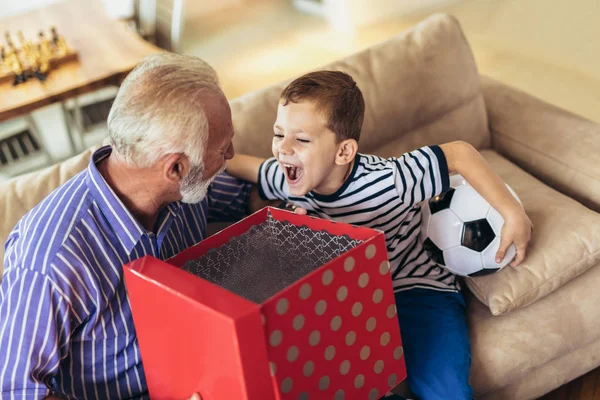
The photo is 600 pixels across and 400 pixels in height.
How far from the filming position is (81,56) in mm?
2947

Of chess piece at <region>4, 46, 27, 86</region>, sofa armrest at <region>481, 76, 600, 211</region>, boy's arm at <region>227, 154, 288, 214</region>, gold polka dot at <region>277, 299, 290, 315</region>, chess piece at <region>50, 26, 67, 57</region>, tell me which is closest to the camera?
gold polka dot at <region>277, 299, 290, 315</region>

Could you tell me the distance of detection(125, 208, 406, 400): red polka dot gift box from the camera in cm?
106

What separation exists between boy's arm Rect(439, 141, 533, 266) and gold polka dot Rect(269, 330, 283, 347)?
2.58ft

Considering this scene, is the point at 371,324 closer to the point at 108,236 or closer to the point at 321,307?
the point at 321,307

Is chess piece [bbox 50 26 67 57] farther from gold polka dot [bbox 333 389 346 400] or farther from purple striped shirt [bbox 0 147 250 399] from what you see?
gold polka dot [bbox 333 389 346 400]

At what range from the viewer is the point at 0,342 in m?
1.26

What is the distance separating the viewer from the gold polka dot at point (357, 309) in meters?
1.20

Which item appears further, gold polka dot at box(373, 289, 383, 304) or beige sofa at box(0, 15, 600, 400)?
beige sofa at box(0, 15, 600, 400)

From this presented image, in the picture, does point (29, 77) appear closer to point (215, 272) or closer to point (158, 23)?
point (158, 23)

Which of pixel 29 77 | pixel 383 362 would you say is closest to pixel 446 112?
pixel 383 362

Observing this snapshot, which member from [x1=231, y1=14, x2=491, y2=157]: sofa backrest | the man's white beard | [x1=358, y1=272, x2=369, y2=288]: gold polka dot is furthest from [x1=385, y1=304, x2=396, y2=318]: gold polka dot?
[x1=231, y1=14, x2=491, y2=157]: sofa backrest

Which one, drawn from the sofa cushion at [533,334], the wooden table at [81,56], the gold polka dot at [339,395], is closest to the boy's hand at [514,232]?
the sofa cushion at [533,334]

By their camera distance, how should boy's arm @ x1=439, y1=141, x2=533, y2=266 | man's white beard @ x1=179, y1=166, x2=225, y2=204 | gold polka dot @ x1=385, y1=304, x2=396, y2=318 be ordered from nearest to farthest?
gold polka dot @ x1=385, y1=304, x2=396, y2=318 → man's white beard @ x1=179, y1=166, x2=225, y2=204 → boy's arm @ x1=439, y1=141, x2=533, y2=266

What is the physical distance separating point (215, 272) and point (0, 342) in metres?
0.44
